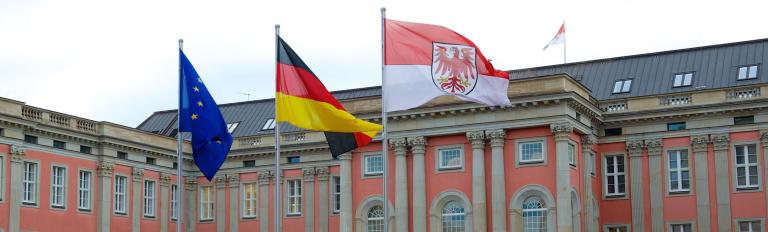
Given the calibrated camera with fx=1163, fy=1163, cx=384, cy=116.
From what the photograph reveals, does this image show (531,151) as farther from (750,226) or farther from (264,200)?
(264,200)

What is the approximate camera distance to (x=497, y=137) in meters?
52.8

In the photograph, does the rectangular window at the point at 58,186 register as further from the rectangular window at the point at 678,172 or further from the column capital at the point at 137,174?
the rectangular window at the point at 678,172

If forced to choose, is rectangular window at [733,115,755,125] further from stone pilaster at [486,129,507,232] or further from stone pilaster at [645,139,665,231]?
stone pilaster at [486,129,507,232]

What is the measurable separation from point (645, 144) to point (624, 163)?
151 cm

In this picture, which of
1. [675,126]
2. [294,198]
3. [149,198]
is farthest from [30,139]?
[675,126]

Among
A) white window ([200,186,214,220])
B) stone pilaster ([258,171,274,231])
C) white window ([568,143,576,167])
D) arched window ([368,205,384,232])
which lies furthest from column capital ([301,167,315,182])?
white window ([568,143,576,167])

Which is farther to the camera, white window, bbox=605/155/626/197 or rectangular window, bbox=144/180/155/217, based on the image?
rectangular window, bbox=144/180/155/217

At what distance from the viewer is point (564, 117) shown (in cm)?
5131

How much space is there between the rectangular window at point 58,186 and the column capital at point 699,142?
3042 centimetres

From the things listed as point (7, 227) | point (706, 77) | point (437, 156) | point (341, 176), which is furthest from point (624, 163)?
point (7, 227)

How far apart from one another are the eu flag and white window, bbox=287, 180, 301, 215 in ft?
95.8

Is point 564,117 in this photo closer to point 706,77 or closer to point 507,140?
point 507,140

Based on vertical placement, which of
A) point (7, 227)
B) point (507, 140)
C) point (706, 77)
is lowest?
point (7, 227)

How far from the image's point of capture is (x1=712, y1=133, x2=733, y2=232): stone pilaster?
53.7 metres
